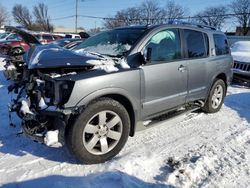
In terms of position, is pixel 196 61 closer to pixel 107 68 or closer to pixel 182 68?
pixel 182 68

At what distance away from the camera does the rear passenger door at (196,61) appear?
16.5 ft

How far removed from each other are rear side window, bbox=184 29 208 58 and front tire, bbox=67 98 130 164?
6.25 ft

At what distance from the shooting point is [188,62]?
4934mm

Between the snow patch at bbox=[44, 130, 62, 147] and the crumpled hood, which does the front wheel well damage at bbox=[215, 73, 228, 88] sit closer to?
the crumpled hood

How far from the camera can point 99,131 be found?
12.2ft

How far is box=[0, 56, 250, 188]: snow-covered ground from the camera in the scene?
338 centimetres

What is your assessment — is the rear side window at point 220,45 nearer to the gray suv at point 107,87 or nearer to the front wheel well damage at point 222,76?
the front wheel well damage at point 222,76

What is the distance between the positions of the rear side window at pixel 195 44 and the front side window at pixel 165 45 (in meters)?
0.30

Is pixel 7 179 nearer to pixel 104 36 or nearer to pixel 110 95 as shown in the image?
pixel 110 95

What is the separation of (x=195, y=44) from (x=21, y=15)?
8729 centimetres

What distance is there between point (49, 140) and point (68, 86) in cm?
66

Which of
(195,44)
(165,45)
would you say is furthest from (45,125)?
(195,44)

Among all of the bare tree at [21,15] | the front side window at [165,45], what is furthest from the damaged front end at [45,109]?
the bare tree at [21,15]

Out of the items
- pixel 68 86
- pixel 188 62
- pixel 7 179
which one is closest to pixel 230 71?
pixel 188 62
